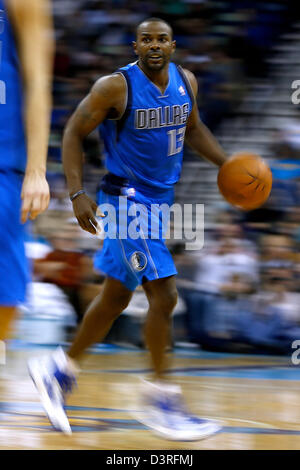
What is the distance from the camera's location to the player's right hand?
404 centimetres

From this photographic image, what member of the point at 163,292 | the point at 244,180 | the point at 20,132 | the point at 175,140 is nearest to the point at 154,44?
the point at 175,140

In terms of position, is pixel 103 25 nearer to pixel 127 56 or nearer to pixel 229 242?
pixel 127 56

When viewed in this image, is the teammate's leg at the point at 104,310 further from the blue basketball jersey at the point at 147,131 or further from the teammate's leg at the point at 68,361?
the blue basketball jersey at the point at 147,131

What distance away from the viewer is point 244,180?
174 inches

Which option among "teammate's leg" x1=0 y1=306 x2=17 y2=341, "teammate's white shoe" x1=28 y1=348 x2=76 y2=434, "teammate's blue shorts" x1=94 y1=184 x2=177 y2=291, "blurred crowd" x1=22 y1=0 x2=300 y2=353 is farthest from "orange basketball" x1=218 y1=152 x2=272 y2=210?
"blurred crowd" x1=22 y1=0 x2=300 y2=353

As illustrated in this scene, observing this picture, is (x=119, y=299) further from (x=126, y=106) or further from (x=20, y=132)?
(x=20, y=132)

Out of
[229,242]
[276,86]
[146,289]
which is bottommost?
[146,289]

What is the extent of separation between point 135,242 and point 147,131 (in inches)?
20.6

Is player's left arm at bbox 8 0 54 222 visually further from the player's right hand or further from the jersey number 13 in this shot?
the jersey number 13

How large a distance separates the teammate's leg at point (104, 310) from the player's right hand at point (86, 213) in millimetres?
Answer: 312

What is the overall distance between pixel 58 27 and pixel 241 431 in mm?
5911

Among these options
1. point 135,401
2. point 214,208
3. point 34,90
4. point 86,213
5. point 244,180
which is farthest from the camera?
point 214,208

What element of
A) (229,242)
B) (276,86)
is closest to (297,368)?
(229,242)

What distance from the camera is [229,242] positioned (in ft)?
23.0
